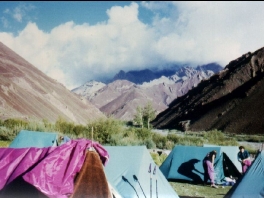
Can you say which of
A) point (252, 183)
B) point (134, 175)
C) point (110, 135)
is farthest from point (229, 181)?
point (110, 135)

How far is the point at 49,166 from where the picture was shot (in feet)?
19.5

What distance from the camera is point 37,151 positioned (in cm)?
634

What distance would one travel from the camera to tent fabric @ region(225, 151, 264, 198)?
24.6 feet

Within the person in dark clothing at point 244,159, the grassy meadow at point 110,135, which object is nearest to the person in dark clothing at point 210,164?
the grassy meadow at point 110,135

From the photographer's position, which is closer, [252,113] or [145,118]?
[252,113]

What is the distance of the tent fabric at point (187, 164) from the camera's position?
1252 cm

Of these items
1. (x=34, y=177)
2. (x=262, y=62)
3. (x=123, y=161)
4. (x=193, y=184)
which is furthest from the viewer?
(x=262, y=62)

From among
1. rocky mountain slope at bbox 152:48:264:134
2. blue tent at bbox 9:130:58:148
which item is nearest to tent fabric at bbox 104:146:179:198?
blue tent at bbox 9:130:58:148

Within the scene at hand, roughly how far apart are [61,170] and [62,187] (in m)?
0.32

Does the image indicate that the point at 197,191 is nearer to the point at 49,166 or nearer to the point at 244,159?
the point at 244,159

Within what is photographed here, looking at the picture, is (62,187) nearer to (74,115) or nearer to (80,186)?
(80,186)

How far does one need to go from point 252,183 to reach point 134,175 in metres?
2.92

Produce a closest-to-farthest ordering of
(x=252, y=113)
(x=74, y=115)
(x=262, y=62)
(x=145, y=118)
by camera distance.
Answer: (x=252, y=113), (x=74, y=115), (x=262, y=62), (x=145, y=118)

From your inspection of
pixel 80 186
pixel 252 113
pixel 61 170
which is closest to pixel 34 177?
pixel 61 170
